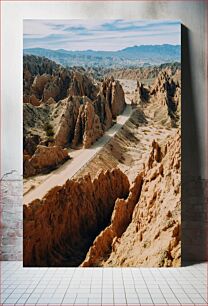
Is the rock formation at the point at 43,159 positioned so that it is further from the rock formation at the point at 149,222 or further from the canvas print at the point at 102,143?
the rock formation at the point at 149,222

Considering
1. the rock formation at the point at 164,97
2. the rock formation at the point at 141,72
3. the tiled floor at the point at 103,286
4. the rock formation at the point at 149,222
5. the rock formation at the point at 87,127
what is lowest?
the tiled floor at the point at 103,286

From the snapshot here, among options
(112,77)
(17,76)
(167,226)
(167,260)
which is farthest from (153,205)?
(17,76)

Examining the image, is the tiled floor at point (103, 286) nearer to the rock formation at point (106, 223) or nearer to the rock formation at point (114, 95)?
the rock formation at point (106, 223)

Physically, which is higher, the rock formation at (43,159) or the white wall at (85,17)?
the white wall at (85,17)

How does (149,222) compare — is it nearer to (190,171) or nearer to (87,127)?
(190,171)

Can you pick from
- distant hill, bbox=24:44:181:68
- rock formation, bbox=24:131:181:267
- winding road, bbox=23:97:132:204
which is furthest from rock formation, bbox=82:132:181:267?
distant hill, bbox=24:44:181:68

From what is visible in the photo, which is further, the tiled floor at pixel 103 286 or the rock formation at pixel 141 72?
the rock formation at pixel 141 72

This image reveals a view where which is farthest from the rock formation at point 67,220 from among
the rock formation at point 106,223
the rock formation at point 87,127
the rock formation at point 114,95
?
the rock formation at point 114,95

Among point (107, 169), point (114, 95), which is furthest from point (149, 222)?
point (114, 95)
